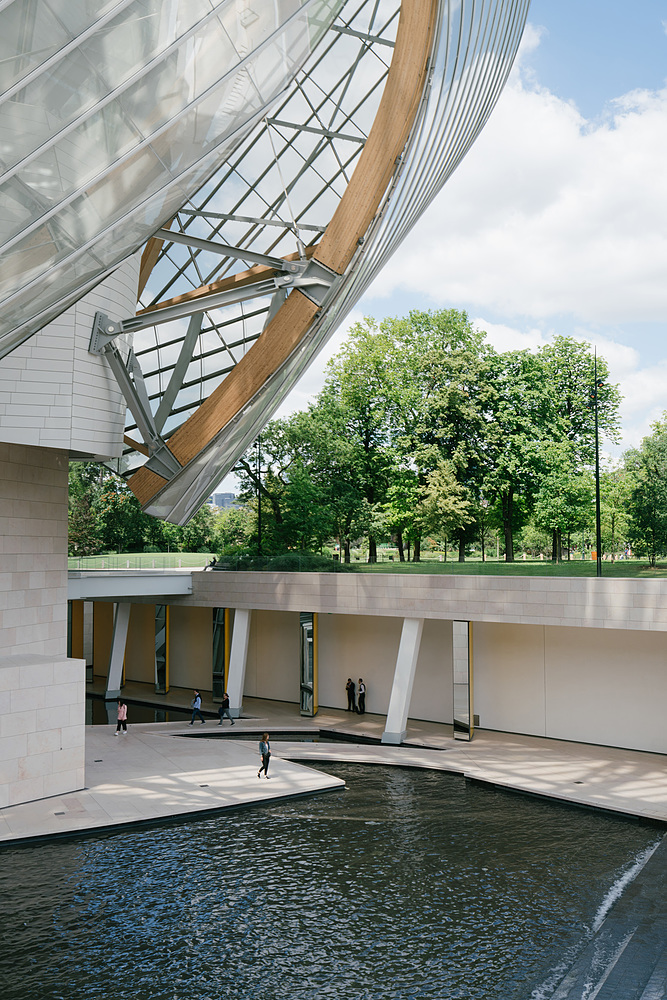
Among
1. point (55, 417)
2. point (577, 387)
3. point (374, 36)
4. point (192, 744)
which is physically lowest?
point (192, 744)

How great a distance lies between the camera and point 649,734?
902 inches

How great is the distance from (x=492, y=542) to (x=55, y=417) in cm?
3723

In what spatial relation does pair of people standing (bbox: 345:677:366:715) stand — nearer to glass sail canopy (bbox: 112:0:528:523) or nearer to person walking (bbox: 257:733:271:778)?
glass sail canopy (bbox: 112:0:528:523)

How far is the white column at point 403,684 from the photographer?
79.5 feet

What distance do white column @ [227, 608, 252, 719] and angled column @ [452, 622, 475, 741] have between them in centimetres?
913

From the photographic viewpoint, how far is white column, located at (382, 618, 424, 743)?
24234 mm

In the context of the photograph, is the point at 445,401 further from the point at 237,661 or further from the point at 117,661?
the point at 117,661

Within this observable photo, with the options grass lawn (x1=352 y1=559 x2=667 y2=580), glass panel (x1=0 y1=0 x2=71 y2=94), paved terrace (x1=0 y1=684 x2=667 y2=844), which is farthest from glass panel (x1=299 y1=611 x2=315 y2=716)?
glass panel (x1=0 y1=0 x2=71 y2=94)

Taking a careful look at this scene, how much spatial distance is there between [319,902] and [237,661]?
17965mm

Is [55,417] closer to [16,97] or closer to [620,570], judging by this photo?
[16,97]

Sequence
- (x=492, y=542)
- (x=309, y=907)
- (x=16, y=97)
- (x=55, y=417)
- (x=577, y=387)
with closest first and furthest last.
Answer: (x=16, y=97) < (x=309, y=907) < (x=55, y=417) < (x=577, y=387) < (x=492, y=542)

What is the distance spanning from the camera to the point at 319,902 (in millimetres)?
12359

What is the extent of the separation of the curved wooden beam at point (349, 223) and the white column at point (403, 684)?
964cm

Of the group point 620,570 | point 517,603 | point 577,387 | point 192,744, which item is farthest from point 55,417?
point 577,387
